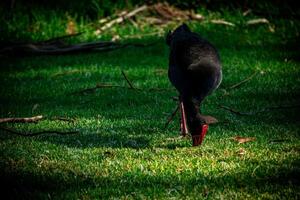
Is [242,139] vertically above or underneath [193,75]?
underneath

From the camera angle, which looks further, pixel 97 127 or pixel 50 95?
pixel 50 95

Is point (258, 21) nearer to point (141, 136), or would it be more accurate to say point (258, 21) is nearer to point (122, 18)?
point (122, 18)

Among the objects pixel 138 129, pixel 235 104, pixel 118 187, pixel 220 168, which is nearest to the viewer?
pixel 118 187

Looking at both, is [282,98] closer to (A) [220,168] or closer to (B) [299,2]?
(A) [220,168]

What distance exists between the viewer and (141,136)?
6.51 metres

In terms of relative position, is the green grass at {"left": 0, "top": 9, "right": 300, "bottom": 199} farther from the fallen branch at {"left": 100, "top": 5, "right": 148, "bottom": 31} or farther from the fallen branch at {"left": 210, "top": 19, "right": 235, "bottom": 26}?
the fallen branch at {"left": 100, "top": 5, "right": 148, "bottom": 31}

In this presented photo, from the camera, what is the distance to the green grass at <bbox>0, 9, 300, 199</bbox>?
15.7 feet

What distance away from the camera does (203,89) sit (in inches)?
231

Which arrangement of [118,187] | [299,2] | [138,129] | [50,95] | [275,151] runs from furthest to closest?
1. [299,2]
2. [50,95]
3. [138,129]
4. [275,151]
5. [118,187]

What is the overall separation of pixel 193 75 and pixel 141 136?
1.01m

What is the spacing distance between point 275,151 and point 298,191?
125 cm

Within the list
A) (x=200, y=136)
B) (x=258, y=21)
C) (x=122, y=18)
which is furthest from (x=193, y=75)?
(x=122, y=18)

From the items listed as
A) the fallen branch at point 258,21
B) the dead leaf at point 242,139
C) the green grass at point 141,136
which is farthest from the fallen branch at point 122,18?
the dead leaf at point 242,139

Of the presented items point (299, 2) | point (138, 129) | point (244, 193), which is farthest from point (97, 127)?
point (299, 2)
